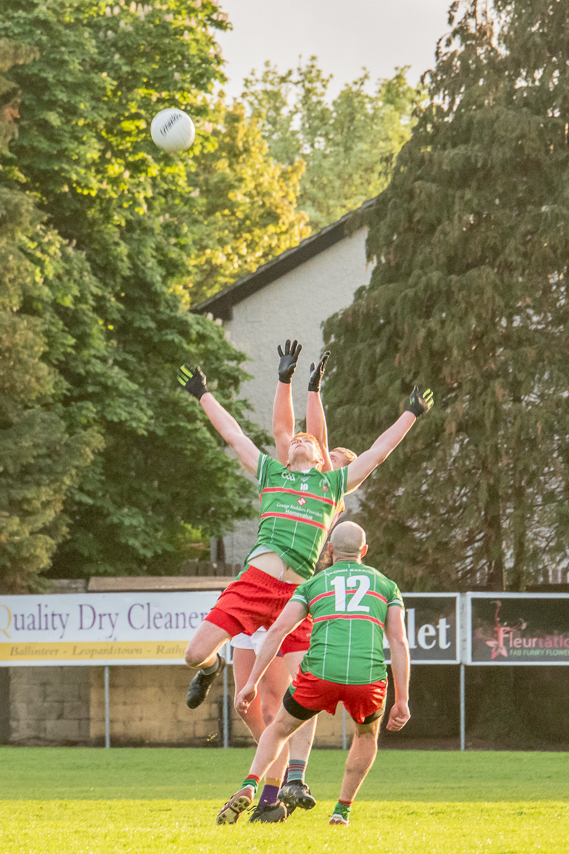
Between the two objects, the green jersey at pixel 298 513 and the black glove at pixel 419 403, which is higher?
the black glove at pixel 419 403

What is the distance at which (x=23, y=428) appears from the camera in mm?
16500

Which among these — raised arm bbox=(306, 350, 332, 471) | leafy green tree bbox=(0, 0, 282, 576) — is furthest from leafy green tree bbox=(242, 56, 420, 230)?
raised arm bbox=(306, 350, 332, 471)

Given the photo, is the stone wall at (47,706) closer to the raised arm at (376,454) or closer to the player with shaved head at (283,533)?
the player with shaved head at (283,533)

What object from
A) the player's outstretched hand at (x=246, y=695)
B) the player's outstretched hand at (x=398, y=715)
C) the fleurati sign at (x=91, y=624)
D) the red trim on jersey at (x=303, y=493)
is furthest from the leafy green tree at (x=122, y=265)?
the player's outstretched hand at (x=398, y=715)

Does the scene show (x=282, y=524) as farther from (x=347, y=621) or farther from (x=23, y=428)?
(x=23, y=428)

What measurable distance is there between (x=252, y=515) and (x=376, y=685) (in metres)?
14.4

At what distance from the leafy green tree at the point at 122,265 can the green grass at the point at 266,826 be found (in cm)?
518

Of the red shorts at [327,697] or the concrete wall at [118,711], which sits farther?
the concrete wall at [118,711]

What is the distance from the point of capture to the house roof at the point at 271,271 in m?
24.6

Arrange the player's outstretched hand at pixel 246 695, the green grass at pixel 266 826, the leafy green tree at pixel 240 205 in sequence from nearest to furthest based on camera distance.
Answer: the green grass at pixel 266 826 < the player's outstretched hand at pixel 246 695 < the leafy green tree at pixel 240 205

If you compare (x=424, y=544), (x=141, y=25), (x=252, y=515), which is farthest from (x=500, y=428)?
(x=141, y=25)

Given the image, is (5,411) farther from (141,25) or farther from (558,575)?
(558,575)

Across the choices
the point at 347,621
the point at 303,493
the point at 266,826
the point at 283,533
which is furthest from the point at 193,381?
the point at 266,826

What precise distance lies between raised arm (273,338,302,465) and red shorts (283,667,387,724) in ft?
5.61
